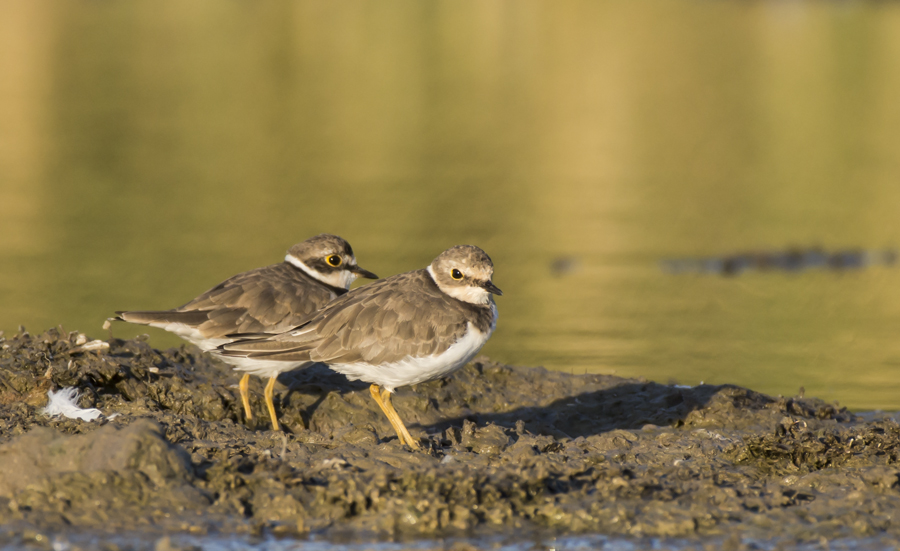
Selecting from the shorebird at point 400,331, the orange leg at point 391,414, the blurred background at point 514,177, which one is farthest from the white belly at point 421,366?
the blurred background at point 514,177

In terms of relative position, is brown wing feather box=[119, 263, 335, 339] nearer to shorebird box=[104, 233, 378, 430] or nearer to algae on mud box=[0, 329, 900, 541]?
shorebird box=[104, 233, 378, 430]

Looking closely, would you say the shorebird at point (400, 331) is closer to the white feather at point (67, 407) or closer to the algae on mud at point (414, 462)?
the algae on mud at point (414, 462)

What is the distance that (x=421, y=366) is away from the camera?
9.06 metres

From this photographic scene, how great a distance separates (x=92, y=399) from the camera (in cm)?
960

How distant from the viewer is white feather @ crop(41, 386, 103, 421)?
9.23m

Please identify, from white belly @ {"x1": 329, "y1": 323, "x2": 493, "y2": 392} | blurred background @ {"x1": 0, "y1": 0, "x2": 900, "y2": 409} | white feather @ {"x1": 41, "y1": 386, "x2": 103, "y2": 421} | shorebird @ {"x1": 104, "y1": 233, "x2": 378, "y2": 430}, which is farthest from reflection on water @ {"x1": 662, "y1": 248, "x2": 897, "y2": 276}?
white feather @ {"x1": 41, "y1": 386, "x2": 103, "y2": 421}

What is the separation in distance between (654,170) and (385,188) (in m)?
7.40

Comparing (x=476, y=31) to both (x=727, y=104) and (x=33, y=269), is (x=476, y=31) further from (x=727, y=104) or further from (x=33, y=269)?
(x=33, y=269)

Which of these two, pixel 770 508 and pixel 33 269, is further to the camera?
pixel 33 269

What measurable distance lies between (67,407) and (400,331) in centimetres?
276

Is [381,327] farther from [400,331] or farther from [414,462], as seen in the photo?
[414,462]

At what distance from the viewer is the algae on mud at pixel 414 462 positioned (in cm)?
680

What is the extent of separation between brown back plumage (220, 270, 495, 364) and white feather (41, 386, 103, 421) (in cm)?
117

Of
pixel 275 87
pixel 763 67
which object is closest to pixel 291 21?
pixel 275 87
